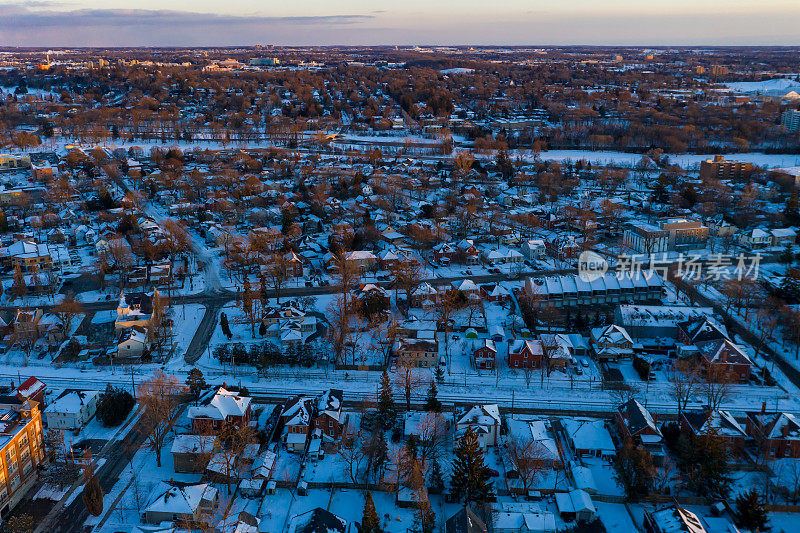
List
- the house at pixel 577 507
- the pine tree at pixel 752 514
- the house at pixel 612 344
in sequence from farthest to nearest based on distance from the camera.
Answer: the house at pixel 612 344, the house at pixel 577 507, the pine tree at pixel 752 514

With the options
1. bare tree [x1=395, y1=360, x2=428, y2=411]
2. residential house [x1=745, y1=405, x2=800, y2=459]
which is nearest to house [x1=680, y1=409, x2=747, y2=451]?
residential house [x1=745, y1=405, x2=800, y2=459]

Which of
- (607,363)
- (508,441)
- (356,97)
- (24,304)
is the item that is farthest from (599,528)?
(356,97)

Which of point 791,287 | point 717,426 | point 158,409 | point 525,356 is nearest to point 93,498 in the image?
point 158,409

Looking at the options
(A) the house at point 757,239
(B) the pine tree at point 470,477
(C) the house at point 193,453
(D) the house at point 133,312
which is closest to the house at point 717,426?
(B) the pine tree at point 470,477

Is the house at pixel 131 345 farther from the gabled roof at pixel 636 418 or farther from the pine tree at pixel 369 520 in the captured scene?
the gabled roof at pixel 636 418

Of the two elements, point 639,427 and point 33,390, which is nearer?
point 639,427

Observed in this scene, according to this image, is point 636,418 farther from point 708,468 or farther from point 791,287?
point 791,287
